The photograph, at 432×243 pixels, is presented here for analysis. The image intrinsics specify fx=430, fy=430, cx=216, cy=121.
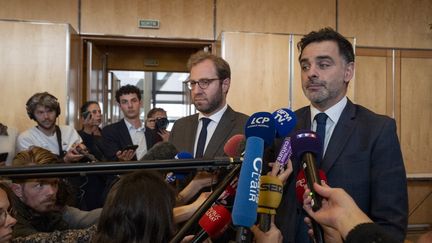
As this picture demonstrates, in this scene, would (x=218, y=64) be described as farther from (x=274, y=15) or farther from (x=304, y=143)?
(x=274, y=15)

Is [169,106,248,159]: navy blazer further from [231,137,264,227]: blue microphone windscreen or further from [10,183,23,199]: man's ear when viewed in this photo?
[231,137,264,227]: blue microphone windscreen

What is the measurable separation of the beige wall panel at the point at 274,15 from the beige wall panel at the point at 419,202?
2.41 metres

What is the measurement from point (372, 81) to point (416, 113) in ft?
2.48

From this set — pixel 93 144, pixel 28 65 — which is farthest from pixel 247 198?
pixel 28 65

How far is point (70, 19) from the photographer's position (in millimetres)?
4949

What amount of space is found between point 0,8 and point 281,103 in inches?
132

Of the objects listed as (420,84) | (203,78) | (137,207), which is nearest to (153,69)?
(420,84)

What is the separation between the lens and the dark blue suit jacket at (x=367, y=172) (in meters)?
1.35

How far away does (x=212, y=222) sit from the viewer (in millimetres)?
977

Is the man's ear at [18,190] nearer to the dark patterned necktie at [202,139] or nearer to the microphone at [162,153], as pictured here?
the microphone at [162,153]

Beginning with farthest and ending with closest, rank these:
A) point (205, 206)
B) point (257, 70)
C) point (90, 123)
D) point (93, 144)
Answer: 1. point (257, 70)
2. point (90, 123)
3. point (93, 144)
4. point (205, 206)

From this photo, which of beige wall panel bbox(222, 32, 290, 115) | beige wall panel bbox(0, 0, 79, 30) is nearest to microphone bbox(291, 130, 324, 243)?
beige wall panel bbox(222, 32, 290, 115)

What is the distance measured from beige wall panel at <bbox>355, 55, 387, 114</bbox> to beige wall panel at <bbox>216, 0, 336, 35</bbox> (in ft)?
2.52

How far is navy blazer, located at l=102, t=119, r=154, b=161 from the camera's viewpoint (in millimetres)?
3488
